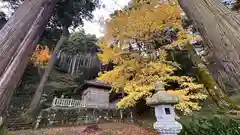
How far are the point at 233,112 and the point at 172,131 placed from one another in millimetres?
2784

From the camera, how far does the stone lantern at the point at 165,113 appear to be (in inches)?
152

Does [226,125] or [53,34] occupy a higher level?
[53,34]

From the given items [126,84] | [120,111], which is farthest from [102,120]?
[126,84]

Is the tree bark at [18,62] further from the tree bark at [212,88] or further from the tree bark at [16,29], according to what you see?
the tree bark at [212,88]

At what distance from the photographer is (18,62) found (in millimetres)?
1385

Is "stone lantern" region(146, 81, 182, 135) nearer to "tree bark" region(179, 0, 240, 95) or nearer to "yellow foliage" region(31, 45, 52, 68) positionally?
"tree bark" region(179, 0, 240, 95)

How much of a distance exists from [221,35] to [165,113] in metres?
3.08

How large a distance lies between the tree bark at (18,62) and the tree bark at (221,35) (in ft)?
5.34

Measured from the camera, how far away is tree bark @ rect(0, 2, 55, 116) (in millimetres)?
1164

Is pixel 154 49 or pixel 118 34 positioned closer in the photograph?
pixel 118 34

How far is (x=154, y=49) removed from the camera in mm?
8234

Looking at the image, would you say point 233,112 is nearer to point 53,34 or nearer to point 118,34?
point 118,34

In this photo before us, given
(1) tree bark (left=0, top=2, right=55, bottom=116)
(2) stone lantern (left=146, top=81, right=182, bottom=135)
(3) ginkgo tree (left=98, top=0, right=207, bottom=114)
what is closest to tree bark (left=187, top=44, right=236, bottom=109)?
(3) ginkgo tree (left=98, top=0, right=207, bottom=114)

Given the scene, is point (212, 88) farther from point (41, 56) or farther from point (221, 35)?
point (41, 56)
